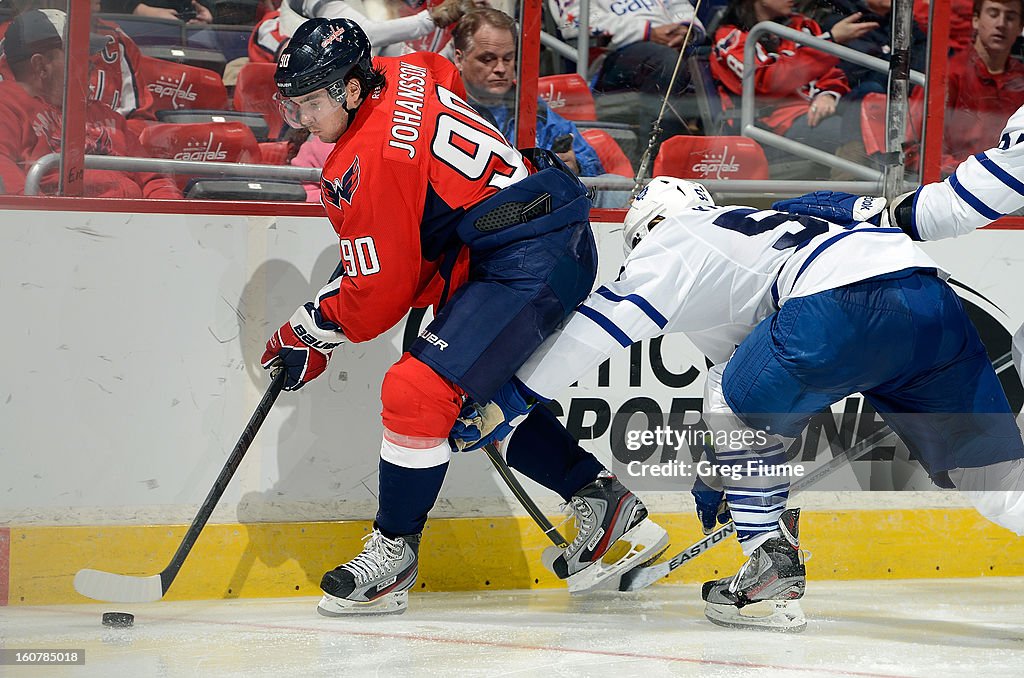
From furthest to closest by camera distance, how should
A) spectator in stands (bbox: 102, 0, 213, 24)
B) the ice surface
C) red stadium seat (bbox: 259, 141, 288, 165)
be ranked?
1. red stadium seat (bbox: 259, 141, 288, 165)
2. spectator in stands (bbox: 102, 0, 213, 24)
3. the ice surface

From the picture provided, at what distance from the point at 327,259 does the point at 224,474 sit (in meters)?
0.59

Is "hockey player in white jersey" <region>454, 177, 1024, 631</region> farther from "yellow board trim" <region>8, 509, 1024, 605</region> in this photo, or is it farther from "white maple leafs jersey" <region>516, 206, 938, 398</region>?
"yellow board trim" <region>8, 509, 1024, 605</region>

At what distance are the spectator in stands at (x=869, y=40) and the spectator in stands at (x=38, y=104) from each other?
74.0 inches

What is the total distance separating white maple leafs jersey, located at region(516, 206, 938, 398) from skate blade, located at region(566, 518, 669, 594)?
1.61ft

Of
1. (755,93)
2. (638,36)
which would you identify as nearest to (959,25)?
(755,93)

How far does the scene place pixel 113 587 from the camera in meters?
2.44

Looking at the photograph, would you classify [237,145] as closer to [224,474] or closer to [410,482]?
[224,474]

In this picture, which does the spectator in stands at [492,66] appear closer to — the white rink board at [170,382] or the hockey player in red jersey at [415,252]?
the hockey player in red jersey at [415,252]

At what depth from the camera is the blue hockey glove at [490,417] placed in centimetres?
239

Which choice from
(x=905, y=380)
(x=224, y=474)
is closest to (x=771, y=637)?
(x=905, y=380)

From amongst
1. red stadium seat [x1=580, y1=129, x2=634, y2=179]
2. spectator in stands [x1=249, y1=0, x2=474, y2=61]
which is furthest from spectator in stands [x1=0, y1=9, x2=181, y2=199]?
red stadium seat [x1=580, y1=129, x2=634, y2=179]

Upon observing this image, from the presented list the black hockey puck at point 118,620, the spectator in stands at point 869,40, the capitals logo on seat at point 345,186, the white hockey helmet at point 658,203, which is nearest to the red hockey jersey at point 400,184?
the capitals logo on seat at point 345,186

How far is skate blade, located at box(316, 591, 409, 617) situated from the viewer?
247cm

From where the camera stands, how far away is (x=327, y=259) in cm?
281
